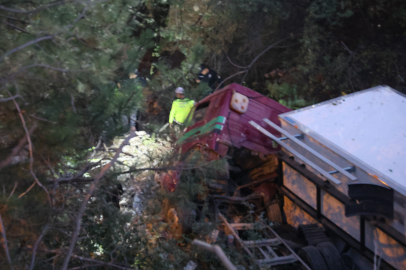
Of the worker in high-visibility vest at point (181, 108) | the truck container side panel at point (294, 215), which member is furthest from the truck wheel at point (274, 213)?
the worker in high-visibility vest at point (181, 108)

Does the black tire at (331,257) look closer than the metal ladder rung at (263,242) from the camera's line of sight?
Yes

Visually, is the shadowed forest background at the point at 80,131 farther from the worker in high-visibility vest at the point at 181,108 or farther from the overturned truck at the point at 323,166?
the overturned truck at the point at 323,166

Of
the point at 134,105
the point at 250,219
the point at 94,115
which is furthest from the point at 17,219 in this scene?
the point at 250,219

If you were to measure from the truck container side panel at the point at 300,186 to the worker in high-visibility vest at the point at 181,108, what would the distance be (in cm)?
168

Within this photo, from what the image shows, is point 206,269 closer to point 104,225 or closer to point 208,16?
point 104,225

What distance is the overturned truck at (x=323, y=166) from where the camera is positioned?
11.4 ft

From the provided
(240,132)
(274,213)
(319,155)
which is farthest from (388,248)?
(240,132)

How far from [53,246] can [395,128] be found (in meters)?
3.90

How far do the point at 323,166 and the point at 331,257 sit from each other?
1.05 meters

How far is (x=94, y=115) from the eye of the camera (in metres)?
2.60

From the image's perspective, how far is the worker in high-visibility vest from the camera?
3.35 meters

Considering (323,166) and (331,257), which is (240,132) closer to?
(323,166)

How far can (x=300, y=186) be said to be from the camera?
464cm

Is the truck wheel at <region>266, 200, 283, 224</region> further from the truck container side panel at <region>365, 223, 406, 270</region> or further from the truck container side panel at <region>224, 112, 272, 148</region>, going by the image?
the truck container side panel at <region>365, 223, 406, 270</region>
